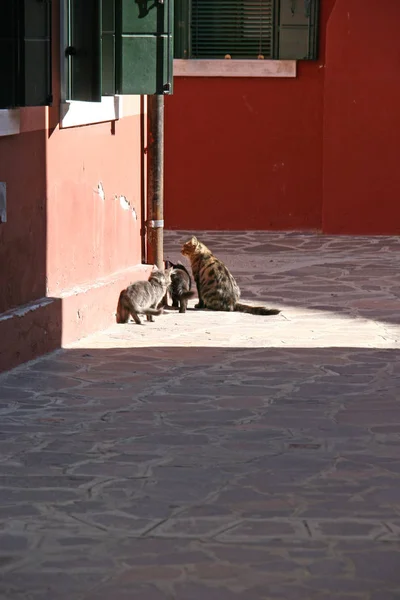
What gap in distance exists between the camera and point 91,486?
6.09 m

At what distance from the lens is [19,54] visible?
8211 millimetres

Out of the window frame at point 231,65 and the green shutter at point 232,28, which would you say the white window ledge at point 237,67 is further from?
the green shutter at point 232,28

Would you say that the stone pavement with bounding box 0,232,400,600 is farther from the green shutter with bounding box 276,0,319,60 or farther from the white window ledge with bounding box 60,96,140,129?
the green shutter with bounding box 276,0,319,60

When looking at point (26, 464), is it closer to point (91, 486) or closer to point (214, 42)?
point (91, 486)

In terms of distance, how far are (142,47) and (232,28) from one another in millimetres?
6529

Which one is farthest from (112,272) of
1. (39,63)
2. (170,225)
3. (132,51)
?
(170,225)

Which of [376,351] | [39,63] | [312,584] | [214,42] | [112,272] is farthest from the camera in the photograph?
[214,42]

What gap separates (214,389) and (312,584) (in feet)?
11.1

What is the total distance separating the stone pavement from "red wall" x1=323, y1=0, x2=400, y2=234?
17.6 ft

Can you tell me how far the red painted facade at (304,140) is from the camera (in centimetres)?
1602

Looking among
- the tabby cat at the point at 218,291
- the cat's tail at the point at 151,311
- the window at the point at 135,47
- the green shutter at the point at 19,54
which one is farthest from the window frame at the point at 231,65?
the green shutter at the point at 19,54

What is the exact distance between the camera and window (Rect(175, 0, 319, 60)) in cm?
1622

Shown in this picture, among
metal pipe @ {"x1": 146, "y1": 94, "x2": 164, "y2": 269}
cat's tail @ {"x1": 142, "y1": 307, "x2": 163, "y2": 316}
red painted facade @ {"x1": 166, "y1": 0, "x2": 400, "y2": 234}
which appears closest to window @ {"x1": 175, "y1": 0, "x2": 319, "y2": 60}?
red painted facade @ {"x1": 166, "y1": 0, "x2": 400, "y2": 234}

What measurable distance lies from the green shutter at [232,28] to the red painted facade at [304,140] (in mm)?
344
